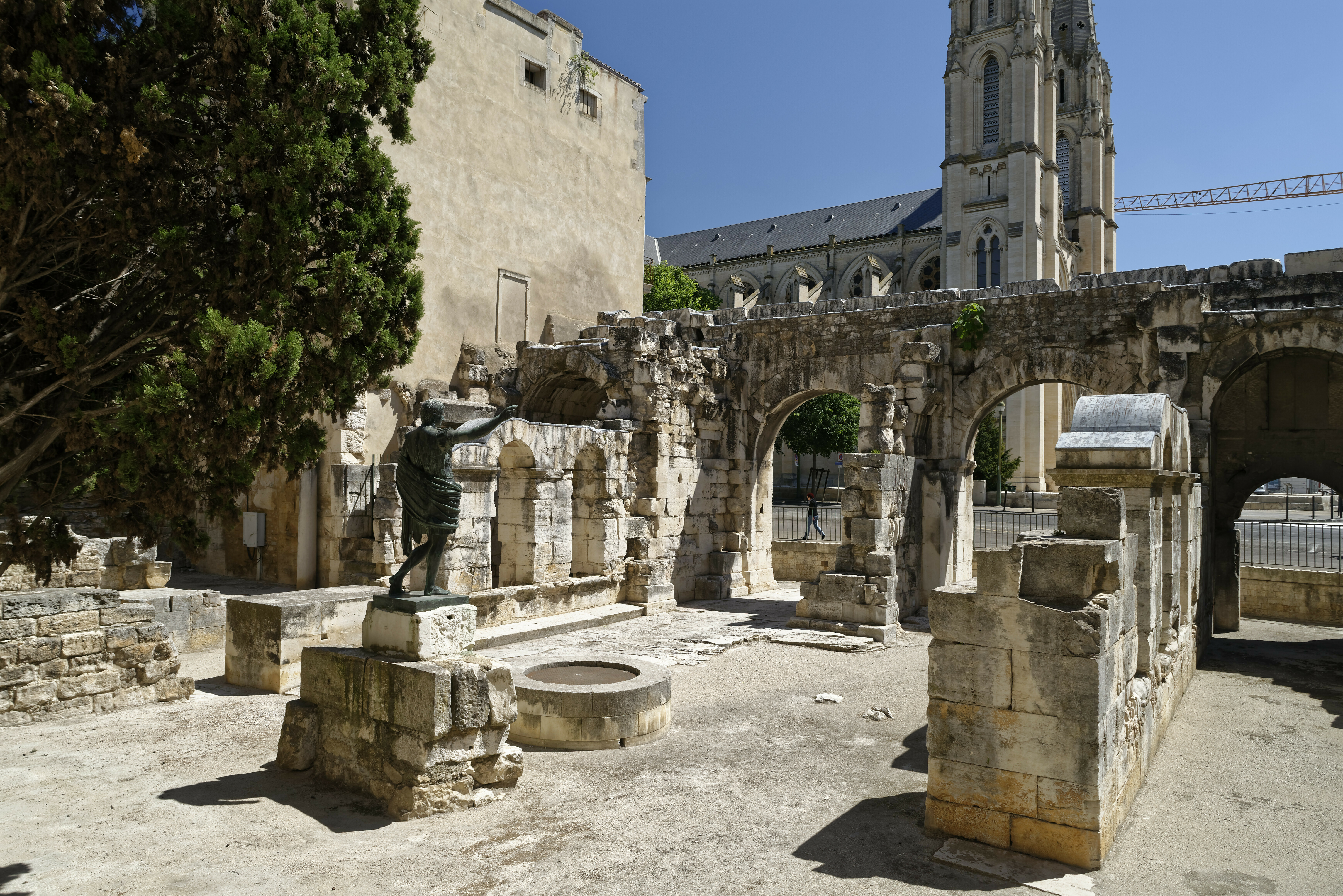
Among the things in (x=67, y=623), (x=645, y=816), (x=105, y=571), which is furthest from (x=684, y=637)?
(x=105, y=571)

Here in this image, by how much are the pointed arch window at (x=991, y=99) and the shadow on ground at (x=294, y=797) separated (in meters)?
41.1

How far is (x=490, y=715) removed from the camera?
570 cm

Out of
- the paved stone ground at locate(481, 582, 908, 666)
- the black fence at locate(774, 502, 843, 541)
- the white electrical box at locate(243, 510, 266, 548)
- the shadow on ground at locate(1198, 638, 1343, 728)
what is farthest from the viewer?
the black fence at locate(774, 502, 843, 541)

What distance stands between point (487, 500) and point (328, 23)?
631 cm

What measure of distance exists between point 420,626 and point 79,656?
3.63 m

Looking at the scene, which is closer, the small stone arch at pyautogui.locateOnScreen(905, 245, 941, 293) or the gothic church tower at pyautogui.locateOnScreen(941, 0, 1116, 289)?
the gothic church tower at pyautogui.locateOnScreen(941, 0, 1116, 289)

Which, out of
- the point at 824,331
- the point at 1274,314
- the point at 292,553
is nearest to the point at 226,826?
the point at 292,553

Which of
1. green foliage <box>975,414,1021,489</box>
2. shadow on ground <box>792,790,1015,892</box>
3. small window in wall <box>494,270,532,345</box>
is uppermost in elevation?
small window in wall <box>494,270,532,345</box>

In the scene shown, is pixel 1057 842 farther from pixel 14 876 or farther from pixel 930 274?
pixel 930 274

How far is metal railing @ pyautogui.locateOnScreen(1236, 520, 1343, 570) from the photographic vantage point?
50.1 feet

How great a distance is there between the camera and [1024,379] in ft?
42.5

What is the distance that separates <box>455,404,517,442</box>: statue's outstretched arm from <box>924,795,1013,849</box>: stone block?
3.63m

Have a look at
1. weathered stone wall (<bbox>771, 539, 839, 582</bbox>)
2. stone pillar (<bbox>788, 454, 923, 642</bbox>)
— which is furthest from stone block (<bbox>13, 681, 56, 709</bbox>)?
weathered stone wall (<bbox>771, 539, 839, 582</bbox>)

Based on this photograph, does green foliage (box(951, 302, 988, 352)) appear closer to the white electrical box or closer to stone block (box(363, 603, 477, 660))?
stone block (box(363, 603, 477, 660))
